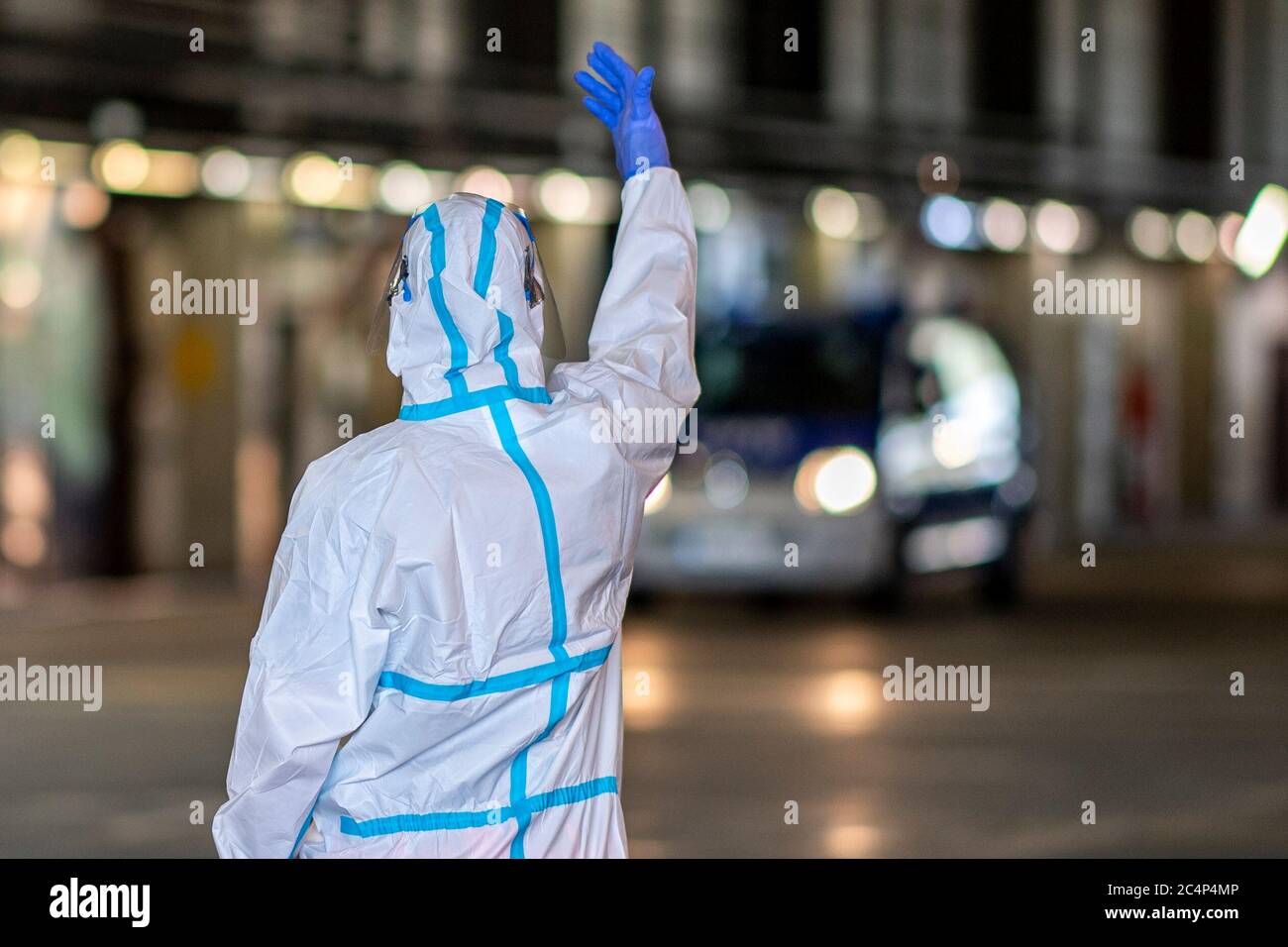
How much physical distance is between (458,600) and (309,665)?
232 mm

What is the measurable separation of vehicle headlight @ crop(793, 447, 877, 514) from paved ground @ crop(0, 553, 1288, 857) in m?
0.79

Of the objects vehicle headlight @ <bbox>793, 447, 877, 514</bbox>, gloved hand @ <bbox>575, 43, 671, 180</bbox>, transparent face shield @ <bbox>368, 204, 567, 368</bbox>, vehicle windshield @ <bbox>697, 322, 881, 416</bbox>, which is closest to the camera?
transparent face shield @ <bbox>368, 204, 567, 368</bbox>

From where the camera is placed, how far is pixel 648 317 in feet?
11.6

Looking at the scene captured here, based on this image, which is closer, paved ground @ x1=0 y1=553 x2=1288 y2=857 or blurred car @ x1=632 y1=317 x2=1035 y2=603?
paved ground @ x1=0 y1=553 x2=1288 y2=857

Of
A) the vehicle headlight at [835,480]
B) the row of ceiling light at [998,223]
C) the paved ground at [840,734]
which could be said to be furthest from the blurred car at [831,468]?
the row of ceiling light at [998,223]

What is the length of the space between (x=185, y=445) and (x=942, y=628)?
790cm

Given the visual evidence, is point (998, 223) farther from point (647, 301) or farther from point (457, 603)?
point (457, 603)

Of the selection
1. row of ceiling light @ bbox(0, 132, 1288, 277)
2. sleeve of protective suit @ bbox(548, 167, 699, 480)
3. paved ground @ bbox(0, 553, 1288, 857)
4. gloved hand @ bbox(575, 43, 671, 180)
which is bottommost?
paved ground @ bbox(0, 553, 1288, 857)

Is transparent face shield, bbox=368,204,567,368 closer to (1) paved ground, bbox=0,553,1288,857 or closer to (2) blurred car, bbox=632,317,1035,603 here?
(1) paved ground, bbox=0,553,1288,857

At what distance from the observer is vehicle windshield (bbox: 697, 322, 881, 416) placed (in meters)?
14.0

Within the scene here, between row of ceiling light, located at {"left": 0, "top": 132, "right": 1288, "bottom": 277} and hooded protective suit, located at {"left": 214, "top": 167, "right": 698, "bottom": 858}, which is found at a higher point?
row of ceiling light, located at {"left": 0, "top": 132, "right": 1288, "bottom": 277}

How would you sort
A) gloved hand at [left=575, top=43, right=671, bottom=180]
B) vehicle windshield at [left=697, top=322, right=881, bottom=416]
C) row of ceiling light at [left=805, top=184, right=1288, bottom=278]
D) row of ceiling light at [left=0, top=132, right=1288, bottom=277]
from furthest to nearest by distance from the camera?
1. row of ceiling light at [left=805, top=184, right=1288, bottom=278]
2. row of ceiling light at [left=0, top=132, right=1288, bottom=277]
3. vehicle windshield at [left=697, top=322, right=881, bottom=416]
4. gloved hand at [left=575, top=43, right=671, bottom=180]

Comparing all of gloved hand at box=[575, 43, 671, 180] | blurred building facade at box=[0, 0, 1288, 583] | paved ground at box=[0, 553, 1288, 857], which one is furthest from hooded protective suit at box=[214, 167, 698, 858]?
blurred building facade at box=[0, 0, 1288, 583]

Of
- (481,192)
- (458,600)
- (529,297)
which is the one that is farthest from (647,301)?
(481,192)
